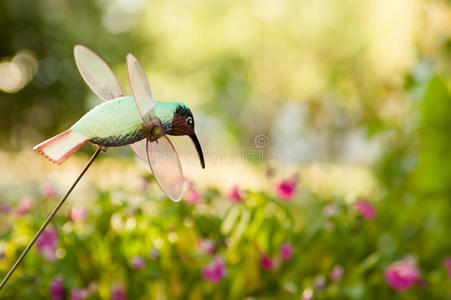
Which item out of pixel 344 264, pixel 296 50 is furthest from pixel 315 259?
pixel 296 50

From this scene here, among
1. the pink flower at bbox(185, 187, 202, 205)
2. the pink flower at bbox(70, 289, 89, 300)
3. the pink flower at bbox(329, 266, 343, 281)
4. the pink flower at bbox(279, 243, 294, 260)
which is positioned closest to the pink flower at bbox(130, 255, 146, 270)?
the pink flower at bbox(70, 289, 89, 300)

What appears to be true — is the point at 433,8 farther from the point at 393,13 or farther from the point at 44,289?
the point at 44,289

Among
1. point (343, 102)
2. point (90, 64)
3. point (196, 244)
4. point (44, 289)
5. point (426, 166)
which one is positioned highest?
point (343, 102)

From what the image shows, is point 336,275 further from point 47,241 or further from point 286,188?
point 47,241

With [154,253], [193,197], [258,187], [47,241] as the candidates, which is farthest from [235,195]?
[258,187]

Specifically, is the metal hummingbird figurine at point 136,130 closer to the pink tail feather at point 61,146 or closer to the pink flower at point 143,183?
the pink tail feather at point 61,146

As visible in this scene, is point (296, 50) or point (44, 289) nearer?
point (44, 289)
